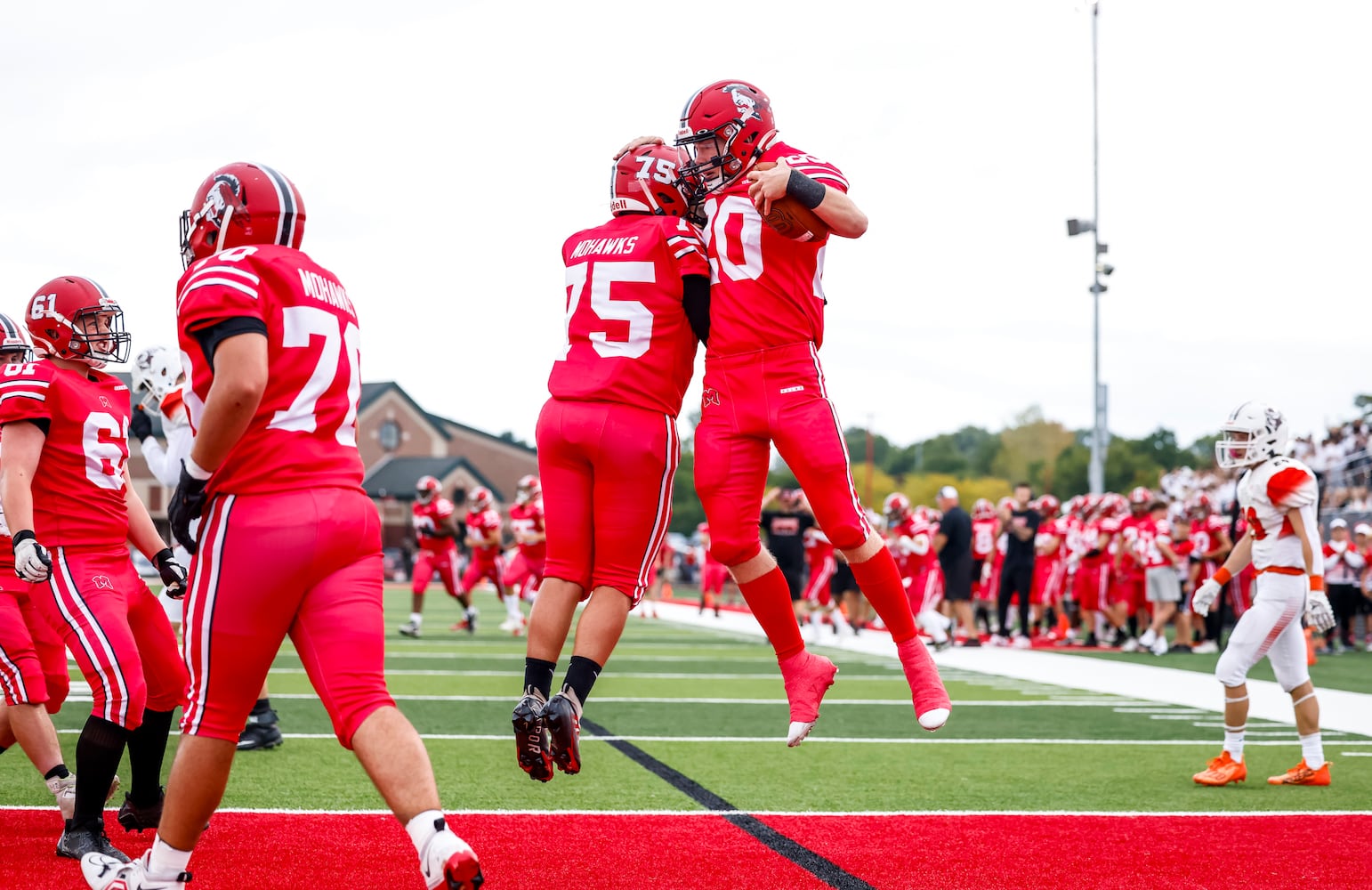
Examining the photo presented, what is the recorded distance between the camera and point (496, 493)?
278ft

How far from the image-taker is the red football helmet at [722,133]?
5.18m

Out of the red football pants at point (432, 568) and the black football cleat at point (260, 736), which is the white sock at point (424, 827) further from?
the red football pants at point (432, 568)

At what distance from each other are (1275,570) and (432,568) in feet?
45.5

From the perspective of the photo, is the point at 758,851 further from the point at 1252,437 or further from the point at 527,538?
the point at 527,538

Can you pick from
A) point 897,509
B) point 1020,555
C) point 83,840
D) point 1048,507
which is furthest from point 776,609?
point 1048,507

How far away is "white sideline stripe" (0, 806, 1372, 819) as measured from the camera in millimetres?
6043

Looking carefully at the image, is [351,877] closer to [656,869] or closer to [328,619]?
[656,869]

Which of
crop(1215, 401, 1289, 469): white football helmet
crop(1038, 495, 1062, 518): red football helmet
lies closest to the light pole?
crop(1038, 495, 1062, 518): red football helmet

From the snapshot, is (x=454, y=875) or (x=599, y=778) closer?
(x=454, y=875)

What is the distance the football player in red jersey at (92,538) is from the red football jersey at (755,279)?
2.31m

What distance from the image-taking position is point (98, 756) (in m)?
5.20

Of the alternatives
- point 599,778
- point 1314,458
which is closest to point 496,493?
point 1314,458

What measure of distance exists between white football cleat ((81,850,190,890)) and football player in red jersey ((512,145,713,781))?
1438mm

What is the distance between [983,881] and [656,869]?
3.84 feet
